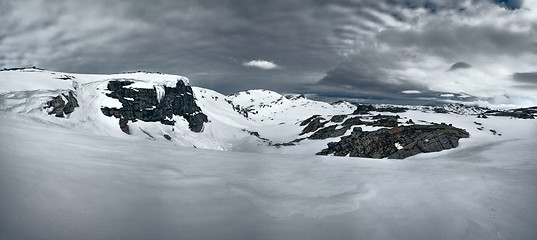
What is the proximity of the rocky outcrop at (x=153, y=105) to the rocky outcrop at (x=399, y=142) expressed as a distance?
118m

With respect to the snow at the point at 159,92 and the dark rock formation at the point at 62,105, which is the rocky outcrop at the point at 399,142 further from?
the snow at the point at 159,92

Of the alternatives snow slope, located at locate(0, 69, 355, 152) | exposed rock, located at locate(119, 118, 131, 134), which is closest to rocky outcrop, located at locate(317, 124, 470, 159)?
snow slope, located at locate(0, 69, 355, 152)

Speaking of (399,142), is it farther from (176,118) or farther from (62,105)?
(176,118)

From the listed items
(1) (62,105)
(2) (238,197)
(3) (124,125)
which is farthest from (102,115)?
(2) (238,197)

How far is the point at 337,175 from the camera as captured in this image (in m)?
7.26

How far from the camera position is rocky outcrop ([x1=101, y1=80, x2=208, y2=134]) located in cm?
12812

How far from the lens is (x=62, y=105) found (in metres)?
89.0

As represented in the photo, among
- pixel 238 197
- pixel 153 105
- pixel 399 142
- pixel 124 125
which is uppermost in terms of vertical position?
pixel 153 105

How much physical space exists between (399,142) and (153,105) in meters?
142

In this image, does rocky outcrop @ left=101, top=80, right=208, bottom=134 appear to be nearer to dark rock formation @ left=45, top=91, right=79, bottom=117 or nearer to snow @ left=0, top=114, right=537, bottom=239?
dark rock formation @ left=45, top=91, right=79, bottom=117

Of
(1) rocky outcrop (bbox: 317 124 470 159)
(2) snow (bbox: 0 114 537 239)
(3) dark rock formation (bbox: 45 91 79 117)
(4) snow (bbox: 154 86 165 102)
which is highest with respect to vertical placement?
(4) snow (bbox: 154 86 165 102)

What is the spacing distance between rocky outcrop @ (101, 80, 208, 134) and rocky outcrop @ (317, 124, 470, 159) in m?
118

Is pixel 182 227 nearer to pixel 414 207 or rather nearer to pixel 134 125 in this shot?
pixel 414 207

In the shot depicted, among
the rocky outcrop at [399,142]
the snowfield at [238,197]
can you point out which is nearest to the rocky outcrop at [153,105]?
the rocky outcrop at [399,142]
